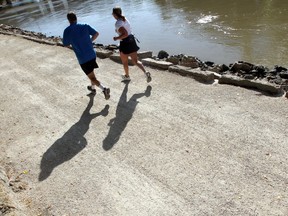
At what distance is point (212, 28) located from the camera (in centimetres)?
1503

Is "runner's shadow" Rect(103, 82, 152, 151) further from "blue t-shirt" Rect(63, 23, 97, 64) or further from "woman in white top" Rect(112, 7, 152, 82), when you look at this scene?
"blue t-shirt" Rect(63, 23, 97, 64)

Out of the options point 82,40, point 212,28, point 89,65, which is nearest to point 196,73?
point 89,65

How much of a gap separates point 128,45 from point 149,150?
289 centimetres

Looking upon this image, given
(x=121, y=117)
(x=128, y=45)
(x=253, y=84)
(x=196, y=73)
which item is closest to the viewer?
(x=121, y=117)

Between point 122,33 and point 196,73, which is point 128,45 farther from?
point 196,73

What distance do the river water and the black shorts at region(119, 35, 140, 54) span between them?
15.9 ft

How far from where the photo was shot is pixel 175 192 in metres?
4.15

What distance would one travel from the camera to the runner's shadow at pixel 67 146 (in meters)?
5.18

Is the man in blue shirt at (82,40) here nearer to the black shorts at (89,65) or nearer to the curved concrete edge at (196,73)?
the black shorts at (89,65)

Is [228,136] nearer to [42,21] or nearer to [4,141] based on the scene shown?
[4,141]

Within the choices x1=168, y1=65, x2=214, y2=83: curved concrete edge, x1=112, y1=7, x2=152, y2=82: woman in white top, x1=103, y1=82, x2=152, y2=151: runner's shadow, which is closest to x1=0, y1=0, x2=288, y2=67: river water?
x1=168, y1=65, x2=214, y2=83: curved concrete edge

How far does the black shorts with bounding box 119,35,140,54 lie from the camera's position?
7105 millimetres

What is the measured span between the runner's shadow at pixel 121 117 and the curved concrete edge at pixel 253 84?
1611mm

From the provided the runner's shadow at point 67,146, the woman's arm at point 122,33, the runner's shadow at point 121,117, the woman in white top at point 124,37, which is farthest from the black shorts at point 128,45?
the runner's shadow at point 67,146
